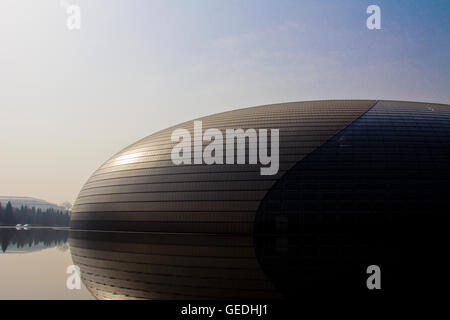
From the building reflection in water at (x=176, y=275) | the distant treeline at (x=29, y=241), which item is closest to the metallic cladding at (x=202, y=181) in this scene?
the distant treeline at (x=29, y=241)

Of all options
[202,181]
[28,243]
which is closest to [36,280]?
[202,181]

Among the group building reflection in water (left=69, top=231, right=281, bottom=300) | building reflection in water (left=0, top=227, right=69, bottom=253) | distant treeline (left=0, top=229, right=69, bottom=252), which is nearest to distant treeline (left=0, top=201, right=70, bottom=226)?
distant treeline (left=0, top=229, right=69, bottom=252)

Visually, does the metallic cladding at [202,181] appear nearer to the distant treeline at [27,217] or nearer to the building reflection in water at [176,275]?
the building reflection in water at [176,275]

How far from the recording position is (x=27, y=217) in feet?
307

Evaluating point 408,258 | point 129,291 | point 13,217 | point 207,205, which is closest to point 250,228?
point 207,205

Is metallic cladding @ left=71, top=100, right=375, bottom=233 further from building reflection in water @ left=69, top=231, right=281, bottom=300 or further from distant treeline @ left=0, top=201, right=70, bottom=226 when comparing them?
distant treeline @ left=0, top=201, right=70, bottom=226

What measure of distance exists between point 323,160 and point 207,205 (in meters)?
7.69

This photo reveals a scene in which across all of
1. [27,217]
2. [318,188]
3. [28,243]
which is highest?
[318,188]

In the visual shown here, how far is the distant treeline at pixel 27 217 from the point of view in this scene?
83875mm

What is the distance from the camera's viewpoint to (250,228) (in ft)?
83.6

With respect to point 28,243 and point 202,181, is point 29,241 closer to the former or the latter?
point 28,243
